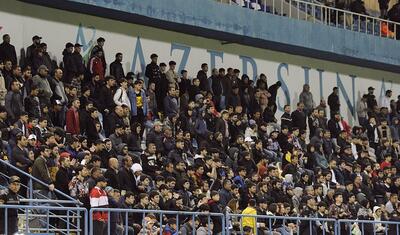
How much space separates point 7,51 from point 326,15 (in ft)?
42.9

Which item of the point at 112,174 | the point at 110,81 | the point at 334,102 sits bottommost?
the point at 112,174

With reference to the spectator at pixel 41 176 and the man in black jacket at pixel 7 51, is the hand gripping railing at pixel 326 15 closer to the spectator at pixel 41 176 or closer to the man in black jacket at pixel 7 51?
the man in black jacket at pixel 7 51

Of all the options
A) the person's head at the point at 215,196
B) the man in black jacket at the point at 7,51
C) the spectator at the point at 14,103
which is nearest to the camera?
the person's head at the point at 215,196

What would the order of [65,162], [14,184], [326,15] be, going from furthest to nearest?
[326,15], [65,162], [14,184]

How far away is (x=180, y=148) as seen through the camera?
89.1 ft

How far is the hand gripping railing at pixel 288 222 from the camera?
76.0ft

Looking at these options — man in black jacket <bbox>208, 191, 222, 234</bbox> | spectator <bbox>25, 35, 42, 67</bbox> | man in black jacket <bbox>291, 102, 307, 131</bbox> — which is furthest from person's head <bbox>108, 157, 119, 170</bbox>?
man in black jacket <bbox>291, 102, 307, 131</bbox>

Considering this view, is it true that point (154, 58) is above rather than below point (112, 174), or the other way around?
above

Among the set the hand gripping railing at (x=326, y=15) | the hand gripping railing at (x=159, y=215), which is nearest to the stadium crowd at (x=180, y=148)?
the hand gripping railing at (x=159, y=215)

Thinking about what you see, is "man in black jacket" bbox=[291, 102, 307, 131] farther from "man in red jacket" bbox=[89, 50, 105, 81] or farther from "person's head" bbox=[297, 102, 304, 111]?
"man in red jacket" bbox=[89, 50, 105, 81]

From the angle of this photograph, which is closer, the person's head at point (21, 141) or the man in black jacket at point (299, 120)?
the person's head at point (21, 141)

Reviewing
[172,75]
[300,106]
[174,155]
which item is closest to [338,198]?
[174,155]

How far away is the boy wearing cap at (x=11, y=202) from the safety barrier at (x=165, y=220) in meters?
0.01

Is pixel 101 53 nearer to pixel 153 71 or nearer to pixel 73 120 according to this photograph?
pixel 153 71
